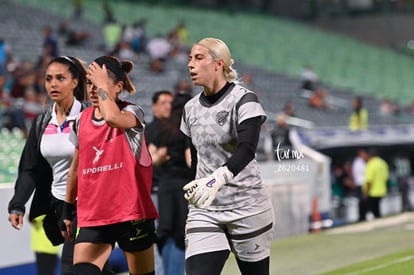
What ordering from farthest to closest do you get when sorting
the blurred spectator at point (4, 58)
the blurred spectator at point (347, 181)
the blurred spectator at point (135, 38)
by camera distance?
the blurred spectator at point (135, 38) < the blurred spectator at point (347, 181) < the blurred spectator at point (4, 58)

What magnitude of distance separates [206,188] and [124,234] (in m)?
0.95

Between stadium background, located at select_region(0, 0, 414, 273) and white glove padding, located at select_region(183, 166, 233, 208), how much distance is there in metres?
5.06

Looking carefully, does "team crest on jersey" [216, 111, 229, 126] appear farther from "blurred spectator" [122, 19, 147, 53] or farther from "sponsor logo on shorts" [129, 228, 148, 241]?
"blurred spectator" [122, 19, 147, 53]

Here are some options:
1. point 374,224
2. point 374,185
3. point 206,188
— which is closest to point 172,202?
point 206,188

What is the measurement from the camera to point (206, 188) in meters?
5.59

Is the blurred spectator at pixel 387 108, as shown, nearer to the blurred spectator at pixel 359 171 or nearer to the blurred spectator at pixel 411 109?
the blurred spectator at pixel 411 109

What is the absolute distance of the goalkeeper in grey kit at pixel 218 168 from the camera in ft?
19.5

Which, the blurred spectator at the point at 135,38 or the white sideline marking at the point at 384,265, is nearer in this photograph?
the white sideline marking at the point at 384,265

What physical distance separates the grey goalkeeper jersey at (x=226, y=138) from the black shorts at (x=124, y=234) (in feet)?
1.80

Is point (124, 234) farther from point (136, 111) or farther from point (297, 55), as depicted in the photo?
point (297, 55)

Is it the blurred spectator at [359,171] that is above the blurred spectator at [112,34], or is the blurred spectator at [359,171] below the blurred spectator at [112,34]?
below

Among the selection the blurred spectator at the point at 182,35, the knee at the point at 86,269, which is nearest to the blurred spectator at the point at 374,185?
the blurred spectator at the point at 182,35

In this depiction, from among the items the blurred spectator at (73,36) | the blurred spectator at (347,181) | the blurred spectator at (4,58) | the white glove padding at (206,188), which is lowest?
the white glove padding at (206,188)

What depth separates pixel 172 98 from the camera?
9.34m
